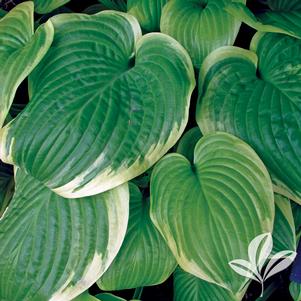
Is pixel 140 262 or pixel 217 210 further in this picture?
pixel 140 262

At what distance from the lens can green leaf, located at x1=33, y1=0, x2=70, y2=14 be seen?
2.98 ft

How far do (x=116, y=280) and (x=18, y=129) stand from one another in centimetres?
29

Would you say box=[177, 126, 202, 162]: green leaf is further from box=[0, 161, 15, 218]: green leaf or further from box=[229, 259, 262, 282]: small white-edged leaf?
box=[0, 161, 15, 218]: green leaf

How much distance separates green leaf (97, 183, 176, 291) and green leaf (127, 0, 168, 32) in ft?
1.24

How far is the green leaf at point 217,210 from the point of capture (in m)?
0.67

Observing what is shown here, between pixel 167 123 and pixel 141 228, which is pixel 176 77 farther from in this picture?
pixel 141 228

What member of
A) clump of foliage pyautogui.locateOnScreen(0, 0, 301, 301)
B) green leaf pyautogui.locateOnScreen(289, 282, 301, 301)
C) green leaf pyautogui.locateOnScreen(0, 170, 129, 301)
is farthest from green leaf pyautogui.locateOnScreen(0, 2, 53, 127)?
green leaf pyautogui.locateOnScreen(289, 282, 301, 301)

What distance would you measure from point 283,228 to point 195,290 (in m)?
0.20

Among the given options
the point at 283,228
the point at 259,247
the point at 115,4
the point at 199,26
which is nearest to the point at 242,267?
the point at 259,247

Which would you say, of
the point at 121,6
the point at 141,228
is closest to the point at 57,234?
the point at 141,228

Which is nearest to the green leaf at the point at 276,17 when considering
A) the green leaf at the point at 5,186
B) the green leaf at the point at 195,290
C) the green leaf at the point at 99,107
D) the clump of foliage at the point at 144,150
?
the clump of foliage at the point at 144,150

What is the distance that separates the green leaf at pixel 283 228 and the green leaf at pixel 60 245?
26cm

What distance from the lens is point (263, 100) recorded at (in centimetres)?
74

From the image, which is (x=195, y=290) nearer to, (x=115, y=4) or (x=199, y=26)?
(x=199, y=26)
